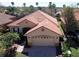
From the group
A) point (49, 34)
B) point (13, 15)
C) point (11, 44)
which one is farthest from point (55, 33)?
point (13, 15)

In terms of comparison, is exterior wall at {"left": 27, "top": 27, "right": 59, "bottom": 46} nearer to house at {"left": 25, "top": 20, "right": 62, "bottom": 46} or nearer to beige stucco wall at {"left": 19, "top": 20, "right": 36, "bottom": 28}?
house at {"left": 25, "top": 20, "right": 62, "bottom": 46}

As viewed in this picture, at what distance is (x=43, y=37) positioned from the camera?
5176mm

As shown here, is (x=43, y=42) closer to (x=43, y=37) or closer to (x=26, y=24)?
(x=43, y=37)

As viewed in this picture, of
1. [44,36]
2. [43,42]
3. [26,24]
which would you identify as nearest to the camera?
[43,42]

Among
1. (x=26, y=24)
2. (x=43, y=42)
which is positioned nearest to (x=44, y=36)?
(x=43, y=42)

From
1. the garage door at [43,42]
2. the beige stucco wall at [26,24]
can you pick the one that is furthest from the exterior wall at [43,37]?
the beige stucco wall at [26,24]

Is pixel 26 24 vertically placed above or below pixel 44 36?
above

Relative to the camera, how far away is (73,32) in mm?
5207

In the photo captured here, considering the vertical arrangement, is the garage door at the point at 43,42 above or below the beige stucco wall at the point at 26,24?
below

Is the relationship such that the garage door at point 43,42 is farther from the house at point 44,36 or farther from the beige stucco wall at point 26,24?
the beige stucco wall at point 26,24

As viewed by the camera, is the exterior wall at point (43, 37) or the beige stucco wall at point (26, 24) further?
the beige stucco wall at point (26, 24)

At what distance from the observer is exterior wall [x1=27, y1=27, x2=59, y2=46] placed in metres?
5.03

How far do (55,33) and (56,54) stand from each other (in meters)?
1.03

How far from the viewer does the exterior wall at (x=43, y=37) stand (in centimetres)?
503
